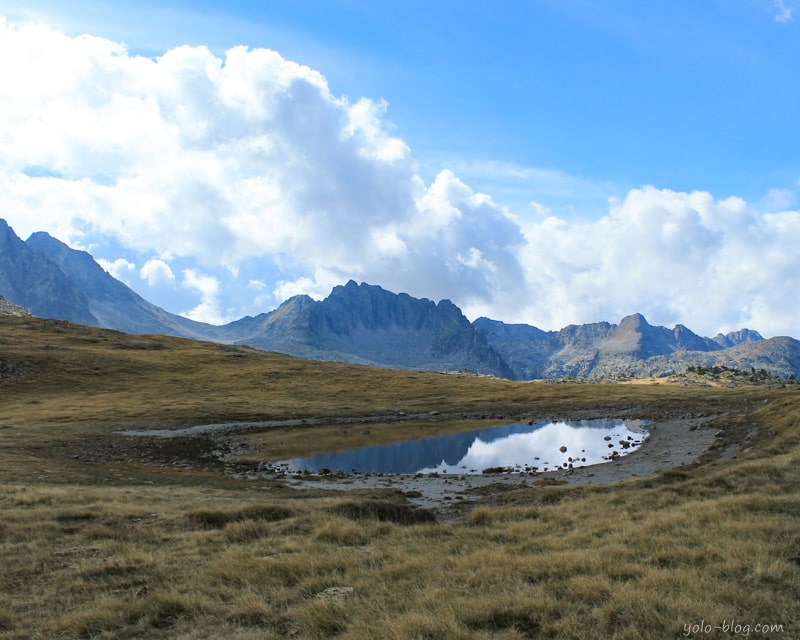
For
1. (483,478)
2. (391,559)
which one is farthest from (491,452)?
(391,559)

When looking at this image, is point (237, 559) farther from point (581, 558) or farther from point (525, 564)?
point (581, 558)

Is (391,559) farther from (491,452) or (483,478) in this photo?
(491,452)

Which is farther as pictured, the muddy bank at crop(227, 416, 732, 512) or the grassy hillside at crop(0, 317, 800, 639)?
the muddy bank at crop(227, 416, 732, 512)

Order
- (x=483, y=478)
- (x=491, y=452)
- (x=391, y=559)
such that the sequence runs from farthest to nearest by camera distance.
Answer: (x=491, y=452)
(x=483, y=478)
(x=391, y=559)

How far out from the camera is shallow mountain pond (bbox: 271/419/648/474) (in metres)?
39.4

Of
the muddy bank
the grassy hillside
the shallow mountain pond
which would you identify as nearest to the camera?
the grassy hillside

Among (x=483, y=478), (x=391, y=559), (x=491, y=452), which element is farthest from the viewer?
(x=491, y=452)

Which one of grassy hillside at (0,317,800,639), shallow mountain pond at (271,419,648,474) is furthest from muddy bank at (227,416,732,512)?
shallow mountain pond at (271,419,648,474)

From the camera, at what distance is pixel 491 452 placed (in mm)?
47844

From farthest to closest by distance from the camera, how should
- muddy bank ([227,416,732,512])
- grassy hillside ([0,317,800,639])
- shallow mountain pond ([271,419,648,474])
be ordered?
shallow mountain pond ([271,419,648,474])
muddy bank ([227,416,732,512])
grassy hillside ([0,317,800,639])

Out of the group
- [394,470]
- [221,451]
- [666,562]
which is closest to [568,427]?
[394,470]

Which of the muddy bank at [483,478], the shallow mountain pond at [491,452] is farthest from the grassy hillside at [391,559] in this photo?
the shallow mountain pond at [491,452]

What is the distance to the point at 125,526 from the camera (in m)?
16.0

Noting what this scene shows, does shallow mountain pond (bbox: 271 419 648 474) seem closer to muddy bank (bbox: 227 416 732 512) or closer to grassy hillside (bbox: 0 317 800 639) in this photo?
muddy bank (bbox: 227 416 732 512)
